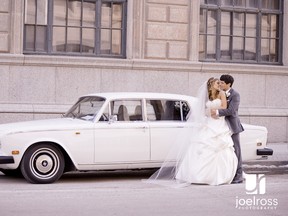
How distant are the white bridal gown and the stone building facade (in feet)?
21.0

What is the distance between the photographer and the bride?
425 inches

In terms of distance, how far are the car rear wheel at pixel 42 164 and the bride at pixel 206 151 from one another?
1.72 m

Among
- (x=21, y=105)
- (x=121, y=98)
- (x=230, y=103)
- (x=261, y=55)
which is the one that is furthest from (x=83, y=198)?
(x=261, y=55)

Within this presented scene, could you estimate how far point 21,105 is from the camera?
16484 millimetres

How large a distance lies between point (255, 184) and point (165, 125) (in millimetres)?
1786

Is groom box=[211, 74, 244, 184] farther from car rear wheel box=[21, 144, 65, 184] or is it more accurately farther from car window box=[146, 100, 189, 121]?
car rear wheel box=[21, 144, 65, 184]

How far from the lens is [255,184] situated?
10.8m

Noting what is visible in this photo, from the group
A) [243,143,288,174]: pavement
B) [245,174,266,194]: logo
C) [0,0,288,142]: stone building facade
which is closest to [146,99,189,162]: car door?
[245,174,266,194]: logo

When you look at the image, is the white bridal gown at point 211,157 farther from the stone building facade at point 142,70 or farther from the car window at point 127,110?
the stone building facade at point 142,70

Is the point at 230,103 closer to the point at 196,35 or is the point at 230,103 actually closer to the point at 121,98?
the point at 121,98

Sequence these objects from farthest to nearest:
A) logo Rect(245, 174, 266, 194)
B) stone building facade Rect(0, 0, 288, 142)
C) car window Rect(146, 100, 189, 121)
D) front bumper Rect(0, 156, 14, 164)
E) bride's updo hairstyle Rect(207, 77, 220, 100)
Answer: stone building facade Rect(0, 0, 288, 142), car window Rect(146, 100, 189, 121), bride's updo hairstyle Rect(207, 77, 220, 100), front bumper Rect(0, 156, 14, 164), logo Rect(245, 174, 266, 194)

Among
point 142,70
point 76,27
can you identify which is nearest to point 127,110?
point 142,70

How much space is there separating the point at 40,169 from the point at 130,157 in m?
1.47

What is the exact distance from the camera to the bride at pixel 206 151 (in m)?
10.8
